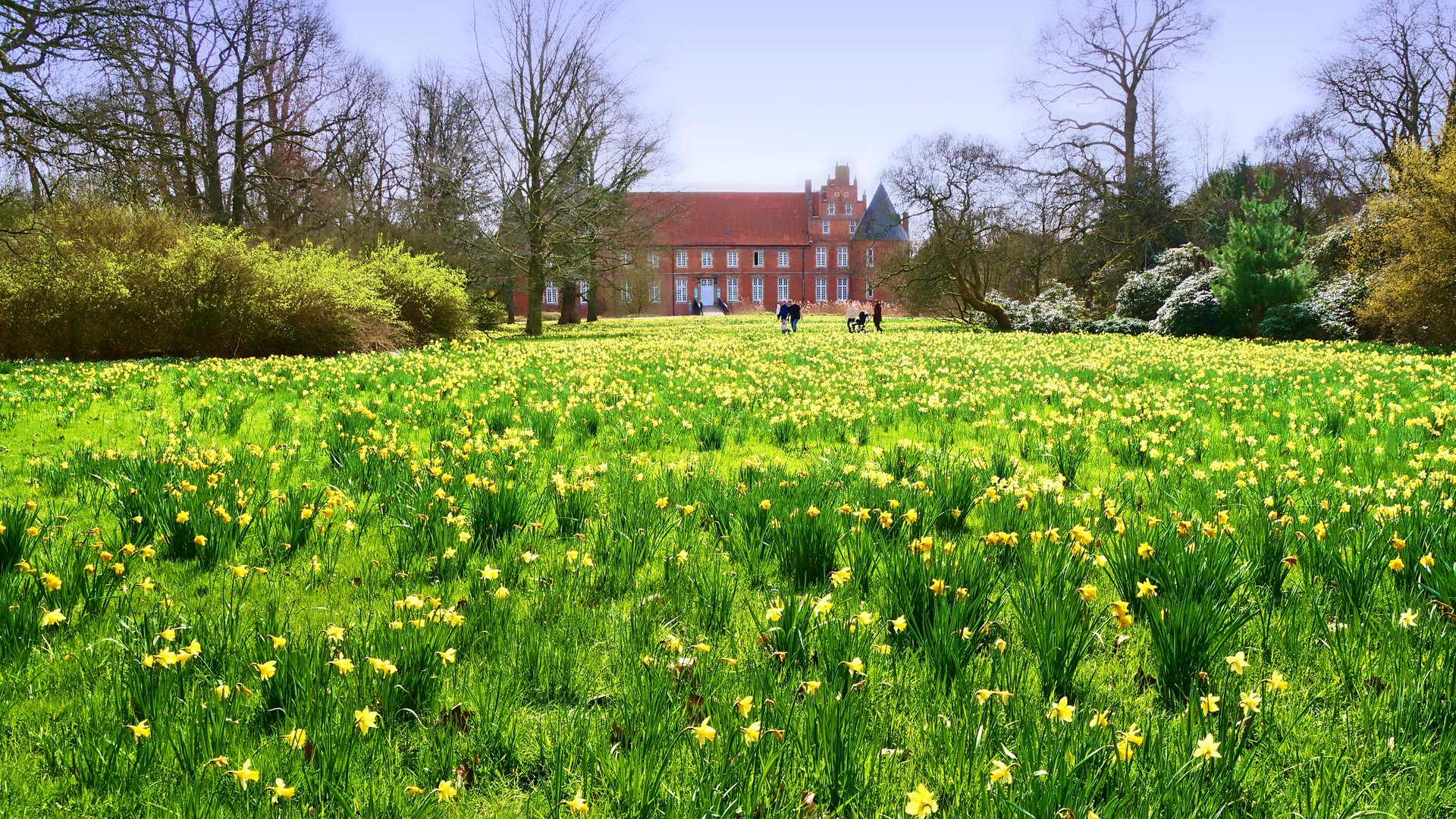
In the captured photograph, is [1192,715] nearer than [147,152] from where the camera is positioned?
Yes

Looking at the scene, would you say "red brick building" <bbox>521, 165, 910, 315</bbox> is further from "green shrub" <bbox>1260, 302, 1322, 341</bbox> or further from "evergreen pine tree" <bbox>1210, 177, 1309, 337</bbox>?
"green shrub" <bbox>1260, 302, 1322, 341</bbox>

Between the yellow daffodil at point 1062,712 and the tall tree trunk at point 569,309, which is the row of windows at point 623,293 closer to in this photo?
the tall tree trunk at point 569,309

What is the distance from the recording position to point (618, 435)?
5562mm

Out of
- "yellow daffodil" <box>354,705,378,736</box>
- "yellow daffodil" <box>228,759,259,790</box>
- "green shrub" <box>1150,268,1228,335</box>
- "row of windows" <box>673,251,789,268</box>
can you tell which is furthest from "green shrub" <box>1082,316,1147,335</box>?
"row of windows" <box>673,251,789,268</box>

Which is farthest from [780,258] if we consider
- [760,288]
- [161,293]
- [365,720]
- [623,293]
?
Answer: [365,720]

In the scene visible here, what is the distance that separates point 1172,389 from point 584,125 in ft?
71.9

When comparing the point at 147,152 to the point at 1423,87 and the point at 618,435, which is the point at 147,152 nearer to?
the point at 618,435

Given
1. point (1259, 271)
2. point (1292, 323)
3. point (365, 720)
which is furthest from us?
point (1259, 271)

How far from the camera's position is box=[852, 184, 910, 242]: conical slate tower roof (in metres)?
76.8

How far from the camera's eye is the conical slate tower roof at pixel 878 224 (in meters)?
76.8

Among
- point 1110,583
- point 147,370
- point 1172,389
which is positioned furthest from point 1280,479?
point 147,370

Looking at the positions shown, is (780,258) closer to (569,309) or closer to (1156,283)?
(569,309)

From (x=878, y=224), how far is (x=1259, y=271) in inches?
2321

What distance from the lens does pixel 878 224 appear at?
77.1 meters
